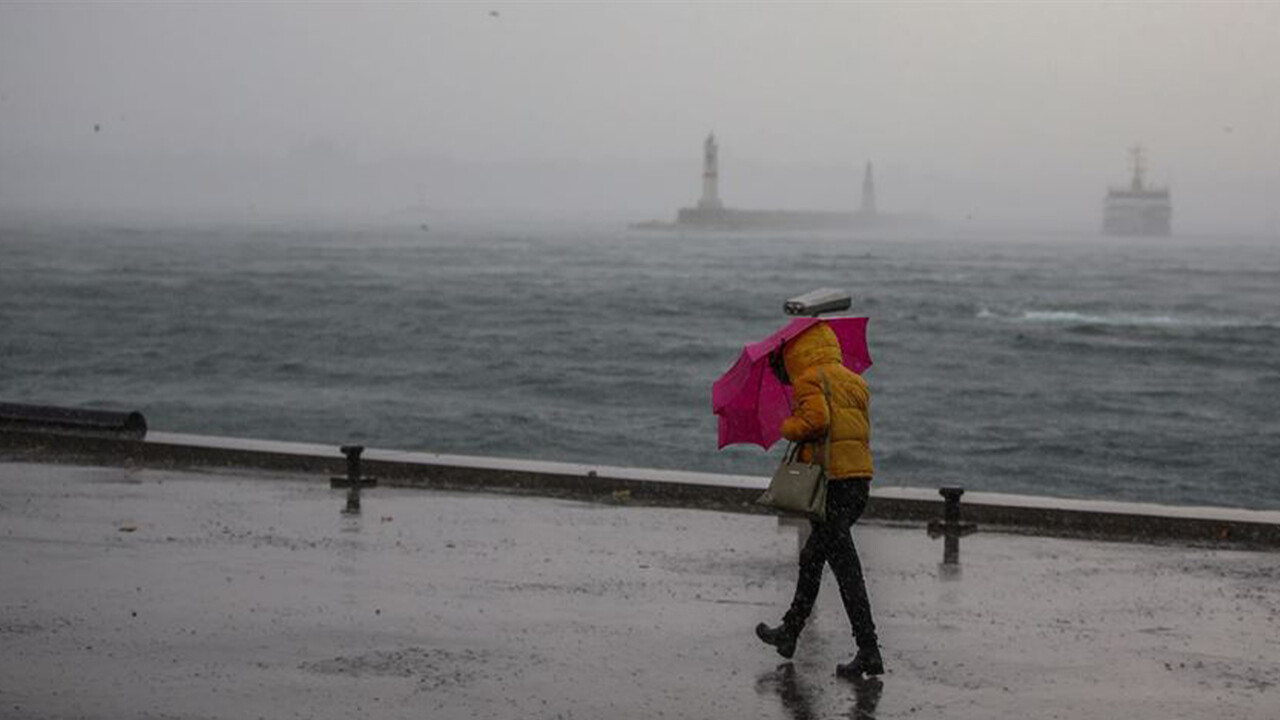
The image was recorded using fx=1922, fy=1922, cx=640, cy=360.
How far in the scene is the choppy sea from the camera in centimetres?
3491

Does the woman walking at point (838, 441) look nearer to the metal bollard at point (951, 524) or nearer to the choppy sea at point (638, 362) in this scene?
the metal bollard at point (951, 524)

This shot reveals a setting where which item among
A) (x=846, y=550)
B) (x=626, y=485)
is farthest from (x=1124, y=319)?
(x=846, y=550)

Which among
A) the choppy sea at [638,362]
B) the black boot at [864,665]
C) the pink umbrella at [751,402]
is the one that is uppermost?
the pink umbrella at [751,402]

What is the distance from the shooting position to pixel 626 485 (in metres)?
13.1

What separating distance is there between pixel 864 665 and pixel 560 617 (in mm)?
1778

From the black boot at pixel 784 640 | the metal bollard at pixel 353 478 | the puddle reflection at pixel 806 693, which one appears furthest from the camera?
the metal bollard at pixel 353 478

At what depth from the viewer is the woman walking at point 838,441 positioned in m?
7.62

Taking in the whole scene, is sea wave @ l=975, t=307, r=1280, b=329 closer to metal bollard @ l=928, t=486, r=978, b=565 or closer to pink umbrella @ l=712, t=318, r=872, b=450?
metal bollard @ l=928, t=486, r=978, b=565

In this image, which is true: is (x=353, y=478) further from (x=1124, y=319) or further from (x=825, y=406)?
(x=1124, y=319)

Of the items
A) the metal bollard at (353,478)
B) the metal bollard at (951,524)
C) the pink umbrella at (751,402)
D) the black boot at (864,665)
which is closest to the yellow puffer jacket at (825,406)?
the pink umbrella at (751,402)

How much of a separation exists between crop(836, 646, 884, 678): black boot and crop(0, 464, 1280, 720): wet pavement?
9 cm

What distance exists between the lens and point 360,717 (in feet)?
22.7

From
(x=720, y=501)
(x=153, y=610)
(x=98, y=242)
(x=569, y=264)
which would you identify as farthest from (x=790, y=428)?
(x=98, y=242)

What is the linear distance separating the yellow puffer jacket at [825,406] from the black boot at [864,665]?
27.8 inches
